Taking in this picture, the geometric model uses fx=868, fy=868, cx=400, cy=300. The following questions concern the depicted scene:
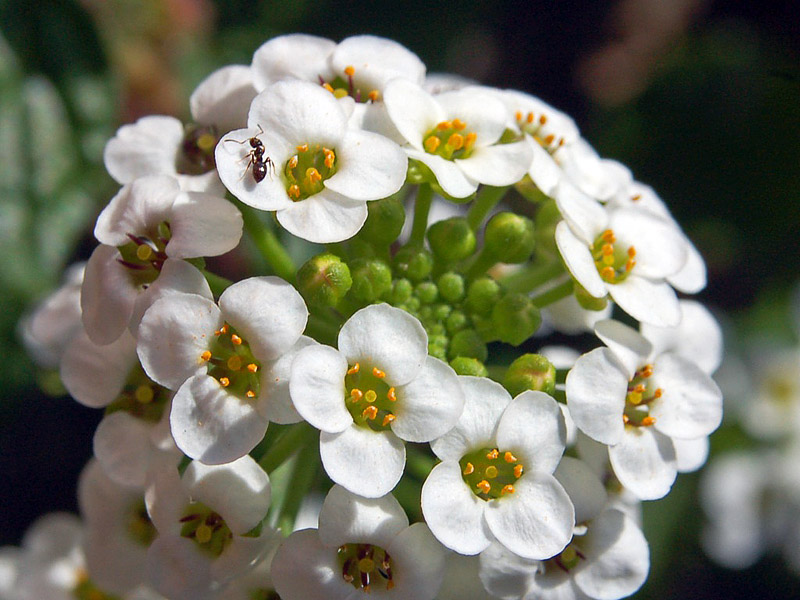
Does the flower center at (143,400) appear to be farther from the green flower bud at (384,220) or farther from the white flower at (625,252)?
the white flower at (625,252)

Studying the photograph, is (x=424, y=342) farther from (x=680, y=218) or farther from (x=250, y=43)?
(x=680, y=218)

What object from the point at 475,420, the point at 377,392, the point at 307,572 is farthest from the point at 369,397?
the point at 307,572

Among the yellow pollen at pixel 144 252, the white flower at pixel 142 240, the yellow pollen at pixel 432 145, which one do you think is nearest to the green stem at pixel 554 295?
the yellow pollen at pixel 432 145

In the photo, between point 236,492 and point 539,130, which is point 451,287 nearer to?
point 539,130

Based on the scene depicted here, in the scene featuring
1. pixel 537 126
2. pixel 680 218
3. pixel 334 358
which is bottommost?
pixel 680 218

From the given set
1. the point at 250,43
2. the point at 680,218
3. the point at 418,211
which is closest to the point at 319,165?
the point at 418,211

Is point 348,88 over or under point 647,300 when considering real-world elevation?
over
